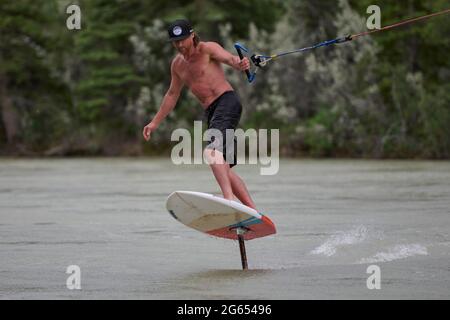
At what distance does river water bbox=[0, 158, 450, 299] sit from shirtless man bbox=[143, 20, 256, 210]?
73cm

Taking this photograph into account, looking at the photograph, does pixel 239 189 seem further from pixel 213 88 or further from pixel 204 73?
pixel 204 73

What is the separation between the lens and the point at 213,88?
1017 centimetres

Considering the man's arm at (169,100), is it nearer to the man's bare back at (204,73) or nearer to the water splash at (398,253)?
the man's bare back at (204,73)

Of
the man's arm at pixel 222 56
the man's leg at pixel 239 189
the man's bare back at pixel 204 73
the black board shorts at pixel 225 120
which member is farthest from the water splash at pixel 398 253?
the man's arm at pixel 222 56

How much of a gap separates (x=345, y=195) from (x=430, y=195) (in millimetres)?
1333

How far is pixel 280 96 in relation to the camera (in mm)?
36344

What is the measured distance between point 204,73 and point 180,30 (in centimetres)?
48

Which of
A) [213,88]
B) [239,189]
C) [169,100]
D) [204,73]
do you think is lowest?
[239,189]

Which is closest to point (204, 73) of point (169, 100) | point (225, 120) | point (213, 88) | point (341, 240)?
point (213, 88)

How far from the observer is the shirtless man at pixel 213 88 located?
986cm

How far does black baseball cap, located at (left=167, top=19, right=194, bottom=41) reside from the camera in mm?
9812
